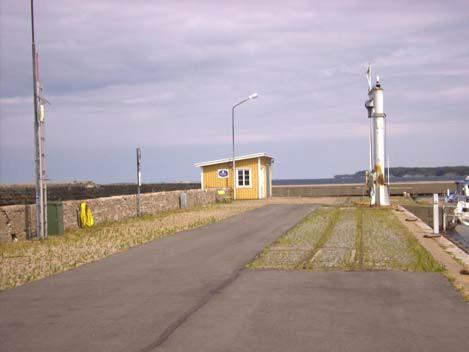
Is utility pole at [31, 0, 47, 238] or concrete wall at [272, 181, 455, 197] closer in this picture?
utility pole at [31, 0, 47, 238]

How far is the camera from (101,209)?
80.3 feet

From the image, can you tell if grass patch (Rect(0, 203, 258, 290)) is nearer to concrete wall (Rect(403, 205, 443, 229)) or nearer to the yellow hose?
the yellow hose

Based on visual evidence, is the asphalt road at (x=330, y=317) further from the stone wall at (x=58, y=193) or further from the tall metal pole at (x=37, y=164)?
the stone wall at (x=58, y=193)

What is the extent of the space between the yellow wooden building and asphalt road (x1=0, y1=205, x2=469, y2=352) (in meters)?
33.1

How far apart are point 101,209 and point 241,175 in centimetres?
2341

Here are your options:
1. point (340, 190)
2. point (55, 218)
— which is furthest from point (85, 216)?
point (340, 190)

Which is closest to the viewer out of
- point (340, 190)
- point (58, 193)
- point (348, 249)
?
point (348, 249)

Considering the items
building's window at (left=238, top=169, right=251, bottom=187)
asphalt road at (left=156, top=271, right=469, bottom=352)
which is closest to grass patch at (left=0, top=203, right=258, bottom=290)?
asphalt road at (left=156, top=271, right=469, bottom=352)

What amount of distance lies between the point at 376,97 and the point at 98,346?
1111 inches

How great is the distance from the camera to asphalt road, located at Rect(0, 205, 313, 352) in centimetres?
736

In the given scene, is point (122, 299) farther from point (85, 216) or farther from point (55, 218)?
point (85, 216)

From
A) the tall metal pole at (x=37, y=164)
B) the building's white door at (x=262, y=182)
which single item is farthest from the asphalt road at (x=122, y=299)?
the building's white door at (x=262, y=182)

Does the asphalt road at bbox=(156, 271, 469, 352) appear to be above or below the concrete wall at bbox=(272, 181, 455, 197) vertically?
below

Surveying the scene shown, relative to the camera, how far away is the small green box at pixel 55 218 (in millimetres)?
20375
